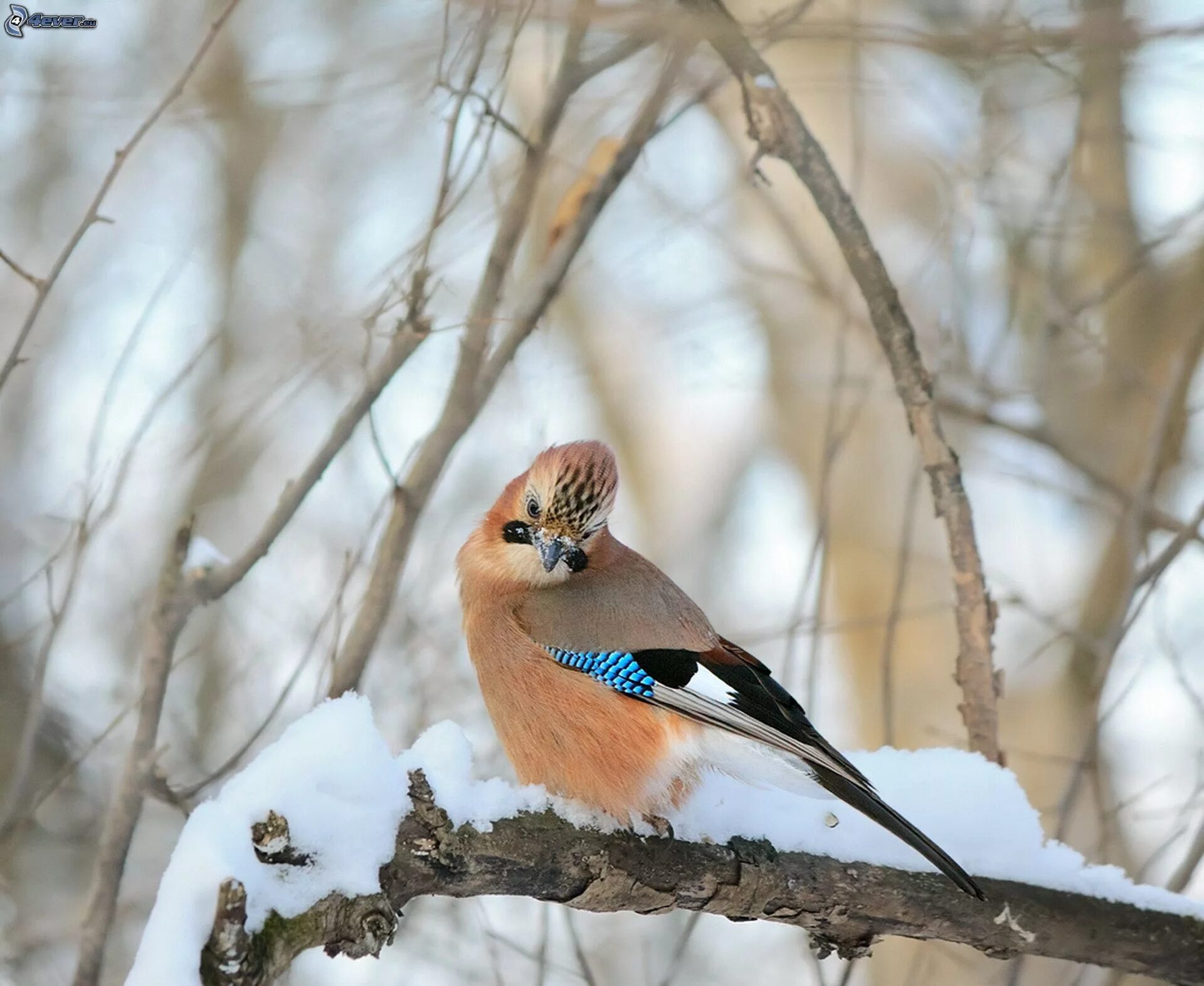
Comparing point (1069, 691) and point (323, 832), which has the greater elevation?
point (1069, 691)

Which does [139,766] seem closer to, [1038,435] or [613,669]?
[613,669]

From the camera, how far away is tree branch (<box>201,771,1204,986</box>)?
2561 mm

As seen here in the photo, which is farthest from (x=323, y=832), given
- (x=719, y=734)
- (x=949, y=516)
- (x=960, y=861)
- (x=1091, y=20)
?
(x=1091, y=20)

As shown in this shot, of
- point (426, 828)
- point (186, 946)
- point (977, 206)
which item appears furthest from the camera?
point (977, 206)

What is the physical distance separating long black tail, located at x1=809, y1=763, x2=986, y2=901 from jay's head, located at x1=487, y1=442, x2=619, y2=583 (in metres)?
1.20

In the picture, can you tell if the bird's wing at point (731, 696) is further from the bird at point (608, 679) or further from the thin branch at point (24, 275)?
the thin branch at point (24, 275)

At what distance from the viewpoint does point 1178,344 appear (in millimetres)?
7254

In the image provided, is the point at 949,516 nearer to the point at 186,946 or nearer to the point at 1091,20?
the point at 1091,20

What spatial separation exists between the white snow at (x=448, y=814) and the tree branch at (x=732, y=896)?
42mm

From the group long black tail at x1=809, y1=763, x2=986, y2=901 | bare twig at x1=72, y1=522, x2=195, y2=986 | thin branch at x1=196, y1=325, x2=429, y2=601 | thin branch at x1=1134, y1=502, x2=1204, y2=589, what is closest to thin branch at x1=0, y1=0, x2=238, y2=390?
bare twig at x1=72, y1=522, x2=195, y2=986

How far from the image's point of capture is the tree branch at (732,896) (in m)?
2.56

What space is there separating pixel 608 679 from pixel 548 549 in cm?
53

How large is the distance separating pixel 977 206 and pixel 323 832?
4622 mm

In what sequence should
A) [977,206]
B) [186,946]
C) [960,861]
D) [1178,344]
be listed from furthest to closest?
[1178,344] < [977,206] < [960,861] < [186,946]
